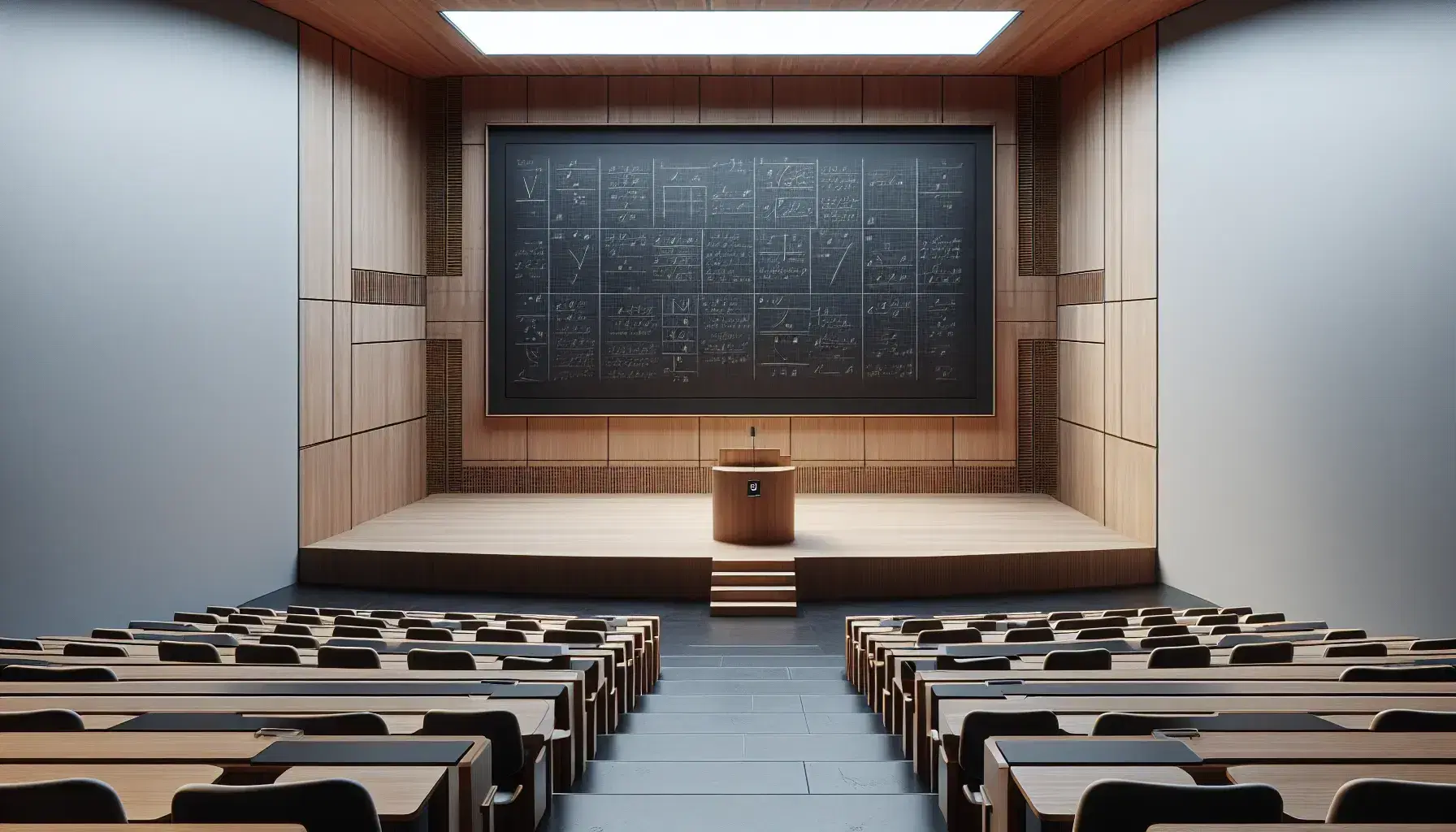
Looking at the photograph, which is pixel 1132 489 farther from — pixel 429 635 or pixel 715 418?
pixel 429 635

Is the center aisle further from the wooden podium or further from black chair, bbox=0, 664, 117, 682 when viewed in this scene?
the wooden podium

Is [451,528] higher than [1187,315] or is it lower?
lower

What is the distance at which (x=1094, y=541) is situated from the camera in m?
9.42

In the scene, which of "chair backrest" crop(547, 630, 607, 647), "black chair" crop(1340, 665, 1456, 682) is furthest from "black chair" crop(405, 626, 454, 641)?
"black chair" crop(1340, 665, 1456, 682)

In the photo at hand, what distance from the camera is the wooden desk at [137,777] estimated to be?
5.97 ft

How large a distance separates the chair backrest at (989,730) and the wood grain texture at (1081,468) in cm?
821

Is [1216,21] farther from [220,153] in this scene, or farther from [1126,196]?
[220,153]

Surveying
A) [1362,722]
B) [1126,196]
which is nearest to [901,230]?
[1126,196]

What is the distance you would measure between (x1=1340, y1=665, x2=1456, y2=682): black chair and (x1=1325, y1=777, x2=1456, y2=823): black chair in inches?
74.1

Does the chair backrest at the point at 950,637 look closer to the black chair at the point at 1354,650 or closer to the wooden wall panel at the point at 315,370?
the black chair at the point at 1354,650

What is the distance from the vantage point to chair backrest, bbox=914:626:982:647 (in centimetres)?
468

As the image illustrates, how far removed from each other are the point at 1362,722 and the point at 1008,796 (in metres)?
1.10

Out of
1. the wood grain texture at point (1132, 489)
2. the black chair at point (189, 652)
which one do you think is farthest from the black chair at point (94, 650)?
the wood grain texture at point (1132, 489)

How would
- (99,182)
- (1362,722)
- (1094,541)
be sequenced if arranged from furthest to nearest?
1. (1094,541)
2. (99,182)
3. (1362,722)
